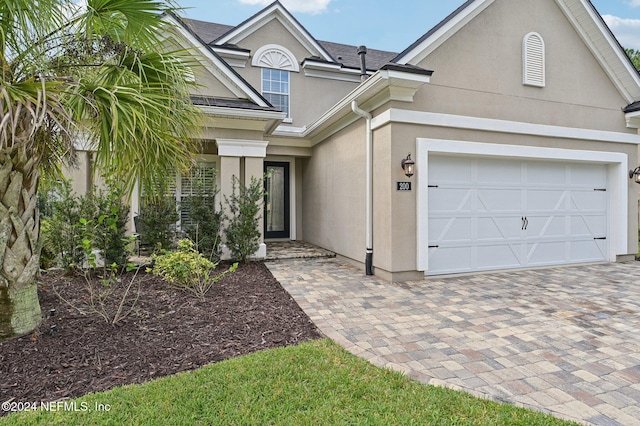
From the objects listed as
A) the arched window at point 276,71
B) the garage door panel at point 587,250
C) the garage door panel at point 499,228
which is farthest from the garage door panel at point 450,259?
the arched window at point 276,71

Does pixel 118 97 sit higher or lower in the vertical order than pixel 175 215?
higher

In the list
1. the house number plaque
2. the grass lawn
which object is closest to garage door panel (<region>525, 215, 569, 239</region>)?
the house number plaque

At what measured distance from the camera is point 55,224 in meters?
6.53

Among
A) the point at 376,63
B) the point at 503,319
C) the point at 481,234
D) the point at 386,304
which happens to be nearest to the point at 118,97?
the point at 386,304

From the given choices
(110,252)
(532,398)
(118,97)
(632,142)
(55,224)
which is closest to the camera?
(532,398)

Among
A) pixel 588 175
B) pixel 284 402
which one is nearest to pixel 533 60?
pixel 588 175

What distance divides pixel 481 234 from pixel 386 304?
337 cm

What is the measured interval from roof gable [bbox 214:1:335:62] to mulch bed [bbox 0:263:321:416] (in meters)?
9.35

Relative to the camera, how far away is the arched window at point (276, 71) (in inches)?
467

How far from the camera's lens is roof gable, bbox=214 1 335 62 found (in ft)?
37.8

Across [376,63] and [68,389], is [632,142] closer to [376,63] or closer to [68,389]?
[376,63]

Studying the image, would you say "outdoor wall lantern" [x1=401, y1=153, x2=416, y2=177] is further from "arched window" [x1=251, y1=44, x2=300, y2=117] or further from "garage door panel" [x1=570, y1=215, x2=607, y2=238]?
"arched window" [x1=251, y1=44, x2=300, y2=117]

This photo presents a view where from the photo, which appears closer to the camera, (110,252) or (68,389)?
(68,389)

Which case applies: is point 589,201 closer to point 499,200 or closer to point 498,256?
point 499,200
